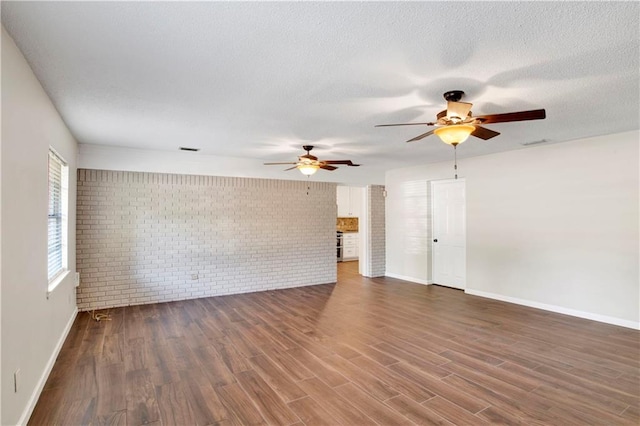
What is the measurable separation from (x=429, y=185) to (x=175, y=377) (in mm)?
5747

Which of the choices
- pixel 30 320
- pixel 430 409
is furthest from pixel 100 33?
pixel 430 409

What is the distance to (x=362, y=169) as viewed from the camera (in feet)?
24.8

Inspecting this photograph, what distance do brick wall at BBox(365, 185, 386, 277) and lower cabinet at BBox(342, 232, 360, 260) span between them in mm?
2567

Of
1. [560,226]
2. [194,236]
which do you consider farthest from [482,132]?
[194,236]

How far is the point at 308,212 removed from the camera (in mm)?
7121

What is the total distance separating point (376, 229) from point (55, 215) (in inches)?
234

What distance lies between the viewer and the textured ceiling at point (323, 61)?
1.82m

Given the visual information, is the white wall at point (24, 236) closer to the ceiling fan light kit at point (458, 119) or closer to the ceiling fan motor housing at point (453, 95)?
the ceiling fan light kit at point (458, 119)

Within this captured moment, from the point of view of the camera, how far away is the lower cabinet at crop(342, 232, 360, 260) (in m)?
10.5

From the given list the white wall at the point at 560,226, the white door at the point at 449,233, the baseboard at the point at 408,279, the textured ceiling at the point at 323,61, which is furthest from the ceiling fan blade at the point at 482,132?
the baseboard at the point at 408,279

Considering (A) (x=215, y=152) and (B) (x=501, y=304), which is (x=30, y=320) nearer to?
(A) (x=215, y=152)

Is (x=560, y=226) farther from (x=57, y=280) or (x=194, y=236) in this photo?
(x=57, y=280)

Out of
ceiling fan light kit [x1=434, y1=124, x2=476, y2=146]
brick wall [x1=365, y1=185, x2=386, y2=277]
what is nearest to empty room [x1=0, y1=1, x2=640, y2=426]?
ceiling fan light kit [x1=434, y1=124, x2=476, y2=146]

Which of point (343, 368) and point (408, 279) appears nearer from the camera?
point (343, 368)
